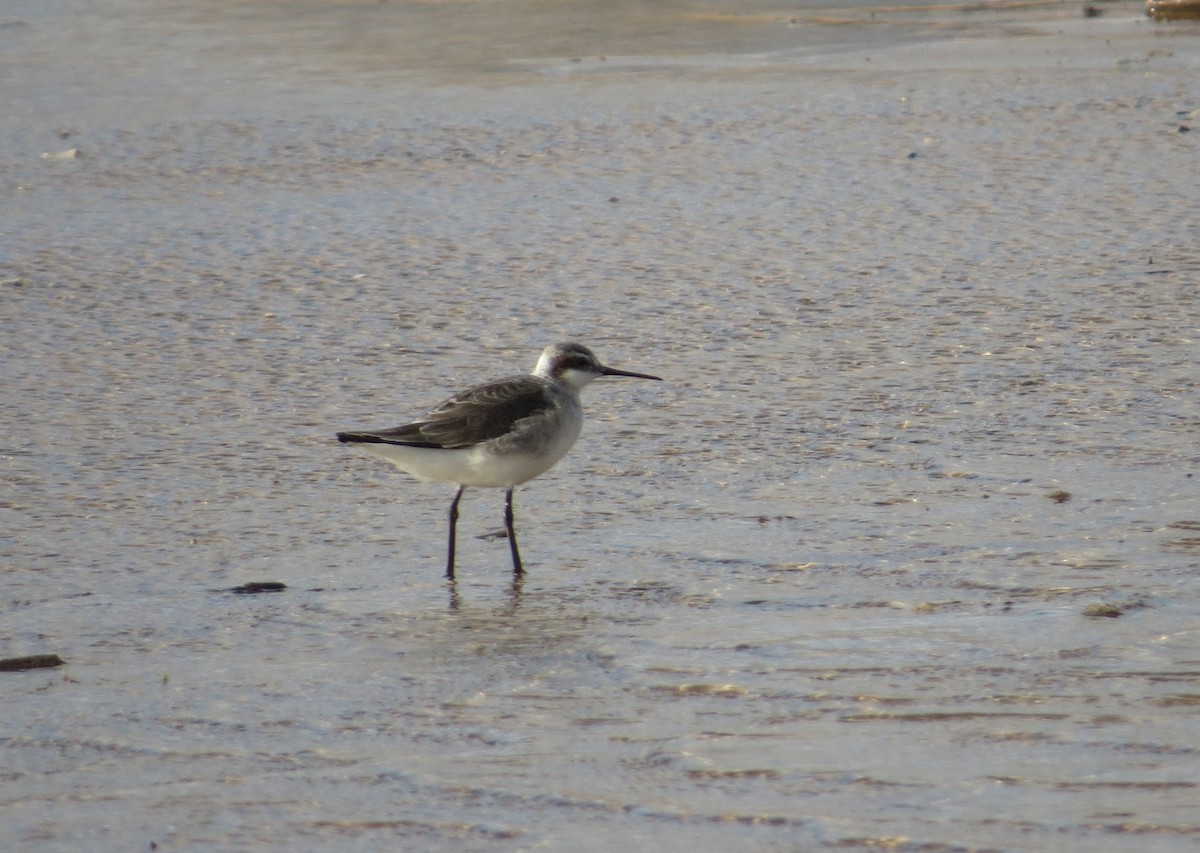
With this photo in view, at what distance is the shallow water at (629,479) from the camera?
4367 mm

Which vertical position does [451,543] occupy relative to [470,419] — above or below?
below

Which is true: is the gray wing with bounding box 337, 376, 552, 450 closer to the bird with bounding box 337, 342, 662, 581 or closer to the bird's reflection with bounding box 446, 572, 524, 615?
the bird with bounding box 337, 342, 662, 581

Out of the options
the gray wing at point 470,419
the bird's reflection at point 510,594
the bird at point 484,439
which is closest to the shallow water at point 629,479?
the bird's reflection at point 510,594

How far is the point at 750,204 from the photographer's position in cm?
1123

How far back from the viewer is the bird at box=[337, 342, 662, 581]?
6.26m

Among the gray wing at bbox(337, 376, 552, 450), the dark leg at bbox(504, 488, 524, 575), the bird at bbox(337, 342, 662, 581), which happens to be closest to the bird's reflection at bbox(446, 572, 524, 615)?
the dark leg at bbox(504, 488, 524, 575)

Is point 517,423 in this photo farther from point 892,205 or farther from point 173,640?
point 892,205

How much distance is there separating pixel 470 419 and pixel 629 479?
32.1 inches

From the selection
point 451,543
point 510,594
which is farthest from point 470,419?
point 510,594

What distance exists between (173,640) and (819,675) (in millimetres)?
1838

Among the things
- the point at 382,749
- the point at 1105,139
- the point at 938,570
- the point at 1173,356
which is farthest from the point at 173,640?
the point at 1105,139

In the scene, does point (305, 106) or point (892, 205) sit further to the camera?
point (305, 106)

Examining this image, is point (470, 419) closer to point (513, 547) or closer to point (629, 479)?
point (513, 547)

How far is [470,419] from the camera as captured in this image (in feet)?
20.7
